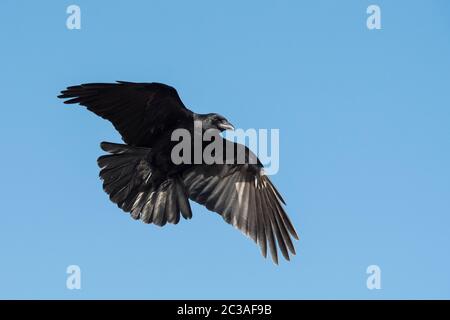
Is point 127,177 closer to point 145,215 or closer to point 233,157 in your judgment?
point 145,215

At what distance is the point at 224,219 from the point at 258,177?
1.05m

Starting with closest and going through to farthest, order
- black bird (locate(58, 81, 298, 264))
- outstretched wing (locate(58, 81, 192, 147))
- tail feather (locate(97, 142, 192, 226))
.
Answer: outstretched wing (locate(58, 81, 192, 147))
black bird (locate(58, 81, 298, 264))
tail feather (locate(97, 142, 192, 226))

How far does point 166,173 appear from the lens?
12.2 metres

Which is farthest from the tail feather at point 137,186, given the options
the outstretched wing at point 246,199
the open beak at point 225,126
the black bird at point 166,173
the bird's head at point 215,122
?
the open beak at point 225,126

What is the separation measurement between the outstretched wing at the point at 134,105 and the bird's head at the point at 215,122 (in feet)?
0.96

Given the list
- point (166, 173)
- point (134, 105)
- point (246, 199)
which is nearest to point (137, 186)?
point (166, 173)

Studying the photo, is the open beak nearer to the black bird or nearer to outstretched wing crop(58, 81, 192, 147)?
the black bird

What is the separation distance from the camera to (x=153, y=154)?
38.9 feet

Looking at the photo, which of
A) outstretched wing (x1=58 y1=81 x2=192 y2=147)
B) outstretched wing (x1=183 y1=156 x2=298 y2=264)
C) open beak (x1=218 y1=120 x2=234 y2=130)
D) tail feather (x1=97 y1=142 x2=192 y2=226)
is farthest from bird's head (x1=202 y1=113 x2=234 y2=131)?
outstretched wing (x1=183 y1=156 x2=298 y2=264)

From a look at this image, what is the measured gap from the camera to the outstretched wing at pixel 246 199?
12055 mm

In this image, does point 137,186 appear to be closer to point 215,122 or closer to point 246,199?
point 215,122

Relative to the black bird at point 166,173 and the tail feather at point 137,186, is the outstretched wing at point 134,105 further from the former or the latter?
the tail feather at point 137,186

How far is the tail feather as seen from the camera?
1202cm
